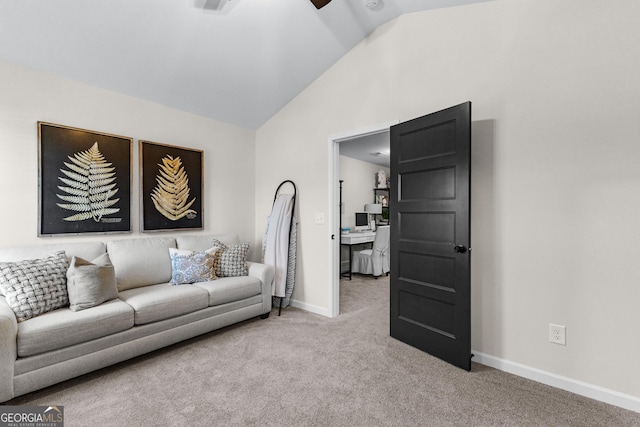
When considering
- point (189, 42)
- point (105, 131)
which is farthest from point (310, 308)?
point (189, 42)

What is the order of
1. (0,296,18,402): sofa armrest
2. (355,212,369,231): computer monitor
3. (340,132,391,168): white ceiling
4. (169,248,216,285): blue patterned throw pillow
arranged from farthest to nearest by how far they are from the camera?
(355,212,369,231): computer monitor, (340,132,391,168): white ceiling, (169,248,216,285): blue patterned throw pillow, (0,296,18,402): sofa armrest

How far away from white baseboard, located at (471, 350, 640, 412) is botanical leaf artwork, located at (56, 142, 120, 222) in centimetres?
354

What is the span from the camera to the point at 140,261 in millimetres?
2834

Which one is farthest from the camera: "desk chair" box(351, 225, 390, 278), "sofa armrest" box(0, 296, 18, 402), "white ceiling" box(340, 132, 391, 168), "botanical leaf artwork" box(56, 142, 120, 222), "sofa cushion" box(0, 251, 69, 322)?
"desk chair" box(351, 225, 390, 278)

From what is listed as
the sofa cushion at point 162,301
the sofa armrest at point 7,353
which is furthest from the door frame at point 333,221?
the sofa armrest at point 7,353

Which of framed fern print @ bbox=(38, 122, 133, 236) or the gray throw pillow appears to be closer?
the gray throw pillow

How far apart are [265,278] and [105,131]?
7.03ft

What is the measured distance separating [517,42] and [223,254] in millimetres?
3161

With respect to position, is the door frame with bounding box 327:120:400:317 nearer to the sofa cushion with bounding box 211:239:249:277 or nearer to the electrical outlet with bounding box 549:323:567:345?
the sofa cushion with bounding box 211:239:249:277

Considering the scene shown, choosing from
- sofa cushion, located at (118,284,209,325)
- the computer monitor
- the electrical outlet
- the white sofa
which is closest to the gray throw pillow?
the white sofa

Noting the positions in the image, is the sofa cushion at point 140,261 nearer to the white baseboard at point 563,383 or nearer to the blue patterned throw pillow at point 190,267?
the blue patterned throw pillow at point 190,267

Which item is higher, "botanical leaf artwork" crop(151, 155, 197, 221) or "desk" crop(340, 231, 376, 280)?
"botanical leaf artwork" crop(151, 155, 197, 221)

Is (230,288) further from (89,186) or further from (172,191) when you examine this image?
(89,186)

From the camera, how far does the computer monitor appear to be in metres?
6.36
